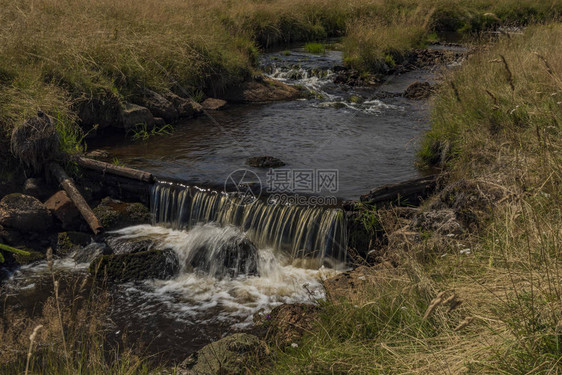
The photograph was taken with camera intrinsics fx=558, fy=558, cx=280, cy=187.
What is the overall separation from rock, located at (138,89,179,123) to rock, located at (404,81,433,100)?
245 inches

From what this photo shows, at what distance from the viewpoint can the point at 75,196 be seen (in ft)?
26.5

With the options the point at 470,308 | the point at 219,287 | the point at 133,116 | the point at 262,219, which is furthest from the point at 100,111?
the point at 470,308

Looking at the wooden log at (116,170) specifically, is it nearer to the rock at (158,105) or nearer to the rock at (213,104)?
the rock at (158,105)

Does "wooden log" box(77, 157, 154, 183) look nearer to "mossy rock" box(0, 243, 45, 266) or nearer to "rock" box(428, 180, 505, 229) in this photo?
"mossy rock" box(0, 243, 45, 266)

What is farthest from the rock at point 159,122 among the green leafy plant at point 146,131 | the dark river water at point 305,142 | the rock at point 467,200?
the rock at point 467,200

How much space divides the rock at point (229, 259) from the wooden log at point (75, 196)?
149 centimetres

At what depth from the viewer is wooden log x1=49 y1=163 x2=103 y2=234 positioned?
7727mm

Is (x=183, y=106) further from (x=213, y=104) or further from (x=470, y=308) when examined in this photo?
(x=470, y=308)

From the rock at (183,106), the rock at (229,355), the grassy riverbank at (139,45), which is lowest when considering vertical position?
the rock at (229,355)

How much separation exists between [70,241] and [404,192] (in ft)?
15.3

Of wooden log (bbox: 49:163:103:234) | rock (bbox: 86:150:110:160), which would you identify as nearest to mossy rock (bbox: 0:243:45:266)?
wooden log (bbox: 49:163:103:234)

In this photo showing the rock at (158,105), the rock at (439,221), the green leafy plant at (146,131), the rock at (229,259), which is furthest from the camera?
the rock at (158,105)

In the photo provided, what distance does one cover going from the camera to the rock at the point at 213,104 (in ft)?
44.7

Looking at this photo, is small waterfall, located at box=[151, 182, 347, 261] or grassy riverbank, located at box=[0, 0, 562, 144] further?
grassy riverbank, located at box=[0, 0, 562, 144]
